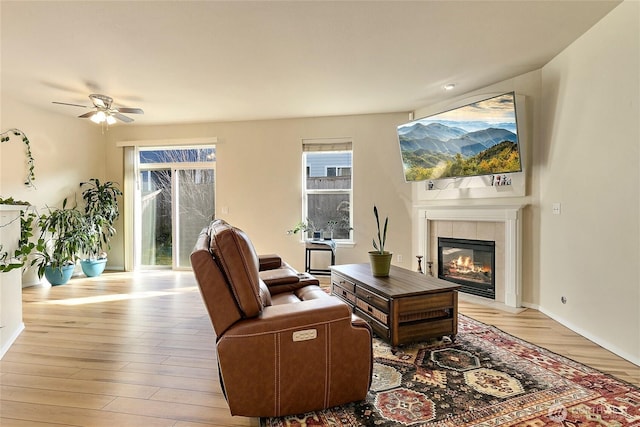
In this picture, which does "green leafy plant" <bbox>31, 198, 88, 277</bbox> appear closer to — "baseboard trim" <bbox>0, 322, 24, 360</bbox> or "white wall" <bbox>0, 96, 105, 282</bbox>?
"white wall" <bbox>0, 96, 105, 282</bbox>

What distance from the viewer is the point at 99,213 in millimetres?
5309

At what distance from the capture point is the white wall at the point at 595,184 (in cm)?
238

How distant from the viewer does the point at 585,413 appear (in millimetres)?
1707

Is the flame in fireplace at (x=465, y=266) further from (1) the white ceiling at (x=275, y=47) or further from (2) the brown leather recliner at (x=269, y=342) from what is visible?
(2) the brown leather recliner at (x=269, y=342)

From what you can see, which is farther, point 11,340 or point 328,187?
point 328,187

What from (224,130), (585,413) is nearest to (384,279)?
(585,413)

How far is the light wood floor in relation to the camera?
1.77m

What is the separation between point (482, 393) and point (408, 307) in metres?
0.71

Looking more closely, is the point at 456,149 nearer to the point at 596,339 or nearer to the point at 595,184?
the point at 595,184

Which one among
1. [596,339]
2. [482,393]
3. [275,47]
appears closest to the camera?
[482,393]

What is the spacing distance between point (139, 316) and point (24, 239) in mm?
1234

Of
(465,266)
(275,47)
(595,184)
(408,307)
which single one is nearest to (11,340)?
(408,307)

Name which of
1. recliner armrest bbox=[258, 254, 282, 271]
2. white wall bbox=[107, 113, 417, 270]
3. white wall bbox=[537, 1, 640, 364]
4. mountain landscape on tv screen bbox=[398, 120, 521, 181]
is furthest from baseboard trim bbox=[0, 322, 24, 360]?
white wall bbox=[537, 1, 640, 364]

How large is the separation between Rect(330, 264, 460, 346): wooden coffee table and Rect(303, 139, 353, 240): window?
245cm
